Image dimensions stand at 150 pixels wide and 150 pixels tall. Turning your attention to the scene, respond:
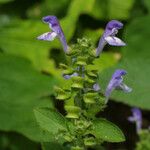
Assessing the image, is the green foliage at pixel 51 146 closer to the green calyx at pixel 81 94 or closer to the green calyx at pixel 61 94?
the green calyx at pixel 81 94

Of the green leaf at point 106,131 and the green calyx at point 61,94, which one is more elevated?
the green calyx at point 61,94

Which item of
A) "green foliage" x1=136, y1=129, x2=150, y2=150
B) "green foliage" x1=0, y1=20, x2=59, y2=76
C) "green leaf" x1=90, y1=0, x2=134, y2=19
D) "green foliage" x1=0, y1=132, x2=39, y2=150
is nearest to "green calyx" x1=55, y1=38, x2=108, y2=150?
"green foliage" x1=136, y1=129, x2=150, y2=150

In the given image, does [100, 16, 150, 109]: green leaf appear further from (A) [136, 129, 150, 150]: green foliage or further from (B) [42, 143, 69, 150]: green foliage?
(B) [42, 143, 69, 150]: green foliage

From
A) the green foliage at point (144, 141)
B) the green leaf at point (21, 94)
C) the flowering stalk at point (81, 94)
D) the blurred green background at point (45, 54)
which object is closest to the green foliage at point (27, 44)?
the blurred green background at point (45, 54)

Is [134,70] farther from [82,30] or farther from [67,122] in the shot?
[67,122]

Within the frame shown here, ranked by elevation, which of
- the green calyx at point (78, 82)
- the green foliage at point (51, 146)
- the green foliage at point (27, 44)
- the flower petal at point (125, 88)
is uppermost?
the green calyx at point (78, 82)

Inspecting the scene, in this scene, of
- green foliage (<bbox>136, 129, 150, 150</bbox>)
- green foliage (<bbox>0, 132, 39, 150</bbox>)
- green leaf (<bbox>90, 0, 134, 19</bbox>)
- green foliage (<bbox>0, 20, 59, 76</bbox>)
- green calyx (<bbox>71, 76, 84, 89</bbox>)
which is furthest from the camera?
green leaf (<bbox>90, 0, 134, 19</bbox>)
